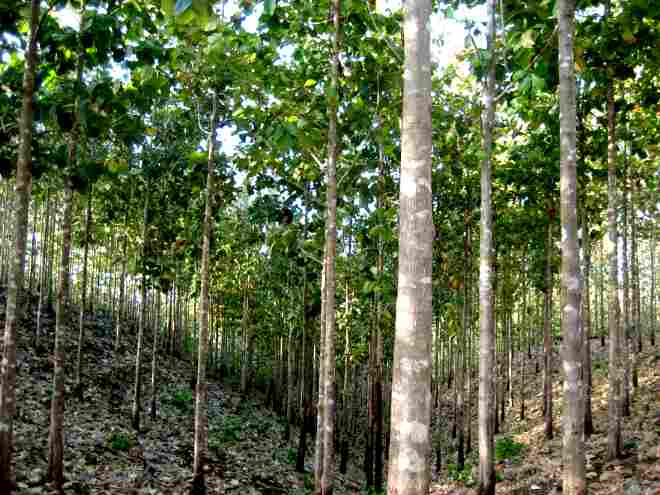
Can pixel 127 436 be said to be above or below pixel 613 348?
below

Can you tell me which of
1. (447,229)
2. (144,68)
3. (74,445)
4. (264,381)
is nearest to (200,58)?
(144,68)

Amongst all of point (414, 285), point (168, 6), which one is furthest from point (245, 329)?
point (168, 6)

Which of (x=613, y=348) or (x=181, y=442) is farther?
(x=181, y=442)

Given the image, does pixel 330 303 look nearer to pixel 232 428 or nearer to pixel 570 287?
pixel 570 287

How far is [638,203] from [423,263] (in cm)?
1918

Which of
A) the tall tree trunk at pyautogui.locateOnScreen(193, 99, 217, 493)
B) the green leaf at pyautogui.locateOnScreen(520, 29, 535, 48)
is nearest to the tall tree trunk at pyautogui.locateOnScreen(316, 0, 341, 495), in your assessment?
the tall tree trunk at pyautogui.locateOnScreen(193, 99, 217, 493)

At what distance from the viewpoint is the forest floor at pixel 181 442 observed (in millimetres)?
10523

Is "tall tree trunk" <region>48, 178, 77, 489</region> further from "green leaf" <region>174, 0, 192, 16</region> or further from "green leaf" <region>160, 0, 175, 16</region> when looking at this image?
"green leaf" <region>174, 0, 192, 16</region>

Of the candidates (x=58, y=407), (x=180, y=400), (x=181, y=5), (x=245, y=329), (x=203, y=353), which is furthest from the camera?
(x=245, y=329)

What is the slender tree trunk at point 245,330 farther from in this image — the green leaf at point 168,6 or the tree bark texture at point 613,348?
the green leaf at point 168,6

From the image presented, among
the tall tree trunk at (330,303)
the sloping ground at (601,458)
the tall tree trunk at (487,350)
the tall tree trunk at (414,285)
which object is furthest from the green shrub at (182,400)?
the tall tree trunk at (414,285)

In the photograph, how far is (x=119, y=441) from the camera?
13.2m

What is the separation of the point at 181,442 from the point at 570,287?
13170mm

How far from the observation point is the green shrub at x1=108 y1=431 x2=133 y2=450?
1305 centimetres
